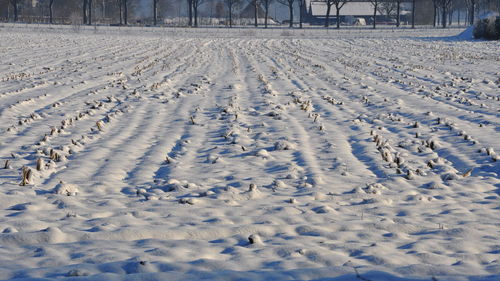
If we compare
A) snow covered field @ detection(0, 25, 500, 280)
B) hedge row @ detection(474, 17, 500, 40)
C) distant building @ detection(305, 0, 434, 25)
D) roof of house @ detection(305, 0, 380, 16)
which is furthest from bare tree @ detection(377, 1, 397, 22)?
snow covered field @ detection(0, 25, 500, 280)

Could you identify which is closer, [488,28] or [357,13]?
[488,28]

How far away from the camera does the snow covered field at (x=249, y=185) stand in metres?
4.32

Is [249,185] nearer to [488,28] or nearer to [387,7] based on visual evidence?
[488,28]

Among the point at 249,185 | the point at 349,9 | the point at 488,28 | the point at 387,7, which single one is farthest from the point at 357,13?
the point at 249,185

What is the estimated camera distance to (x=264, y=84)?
53.0 feet

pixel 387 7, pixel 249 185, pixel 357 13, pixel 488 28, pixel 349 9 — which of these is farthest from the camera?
pixel 349 9

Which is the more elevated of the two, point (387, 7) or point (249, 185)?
point (387, 7)

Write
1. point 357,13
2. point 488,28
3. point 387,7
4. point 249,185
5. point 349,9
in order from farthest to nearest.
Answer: point 349,9 < point 357,13 < point 387,7 < point 488,28 < point 249,185

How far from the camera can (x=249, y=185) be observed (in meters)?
6.42

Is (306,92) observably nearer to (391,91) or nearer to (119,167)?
(391,91)

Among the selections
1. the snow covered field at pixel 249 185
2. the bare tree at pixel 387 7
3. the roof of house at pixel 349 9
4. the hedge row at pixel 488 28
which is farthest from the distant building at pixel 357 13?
the snow covered field at pixel 249 185

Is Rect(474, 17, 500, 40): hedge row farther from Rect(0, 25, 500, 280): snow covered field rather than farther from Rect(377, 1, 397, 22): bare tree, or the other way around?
Rect(377, 1, 397, 22): bare tree

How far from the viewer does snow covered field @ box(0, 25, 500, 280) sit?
14.2ft

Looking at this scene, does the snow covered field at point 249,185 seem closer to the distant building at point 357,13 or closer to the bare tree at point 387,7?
the bare tree at point 387,7
